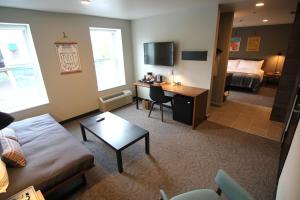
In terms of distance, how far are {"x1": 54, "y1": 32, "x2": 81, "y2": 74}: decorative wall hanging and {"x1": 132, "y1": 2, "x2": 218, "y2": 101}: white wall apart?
1.72 meters

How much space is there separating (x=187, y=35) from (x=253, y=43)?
450 cm

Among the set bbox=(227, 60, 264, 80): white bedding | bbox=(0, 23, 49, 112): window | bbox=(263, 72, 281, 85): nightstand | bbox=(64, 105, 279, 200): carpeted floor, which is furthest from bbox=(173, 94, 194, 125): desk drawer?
bbox=(263, 72, 281, 85): nightstand

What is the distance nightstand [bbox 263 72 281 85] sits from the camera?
5900mm

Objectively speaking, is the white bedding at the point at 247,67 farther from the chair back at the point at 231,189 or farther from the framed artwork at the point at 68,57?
the chair back at the point at 231,189

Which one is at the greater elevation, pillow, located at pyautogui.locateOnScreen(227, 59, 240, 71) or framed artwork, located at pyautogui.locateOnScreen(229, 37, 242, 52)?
framed artwork, located at pyautogui.locateOnScreen(229, 37, 242, 52)

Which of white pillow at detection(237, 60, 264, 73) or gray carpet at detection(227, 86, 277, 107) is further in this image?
white pillow at detection(237, 60, 264, 73)

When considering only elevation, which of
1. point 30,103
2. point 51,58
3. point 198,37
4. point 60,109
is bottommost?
point 60,109

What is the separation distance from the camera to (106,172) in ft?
7.12

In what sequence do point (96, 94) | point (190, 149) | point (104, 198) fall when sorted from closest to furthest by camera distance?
point (104, 198) → point (190, 149) → point (96, 94)

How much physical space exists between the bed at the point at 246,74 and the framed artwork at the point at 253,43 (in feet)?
2.25

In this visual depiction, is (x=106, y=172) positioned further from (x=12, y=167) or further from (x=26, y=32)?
(x=26, y=32)

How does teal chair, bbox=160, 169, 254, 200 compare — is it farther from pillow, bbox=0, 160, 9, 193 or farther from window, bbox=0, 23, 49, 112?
window, bbox=0, 23, 49, 112

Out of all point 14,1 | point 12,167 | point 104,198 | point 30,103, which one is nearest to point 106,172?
point 104,198

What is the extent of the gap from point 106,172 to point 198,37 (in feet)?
9.70
